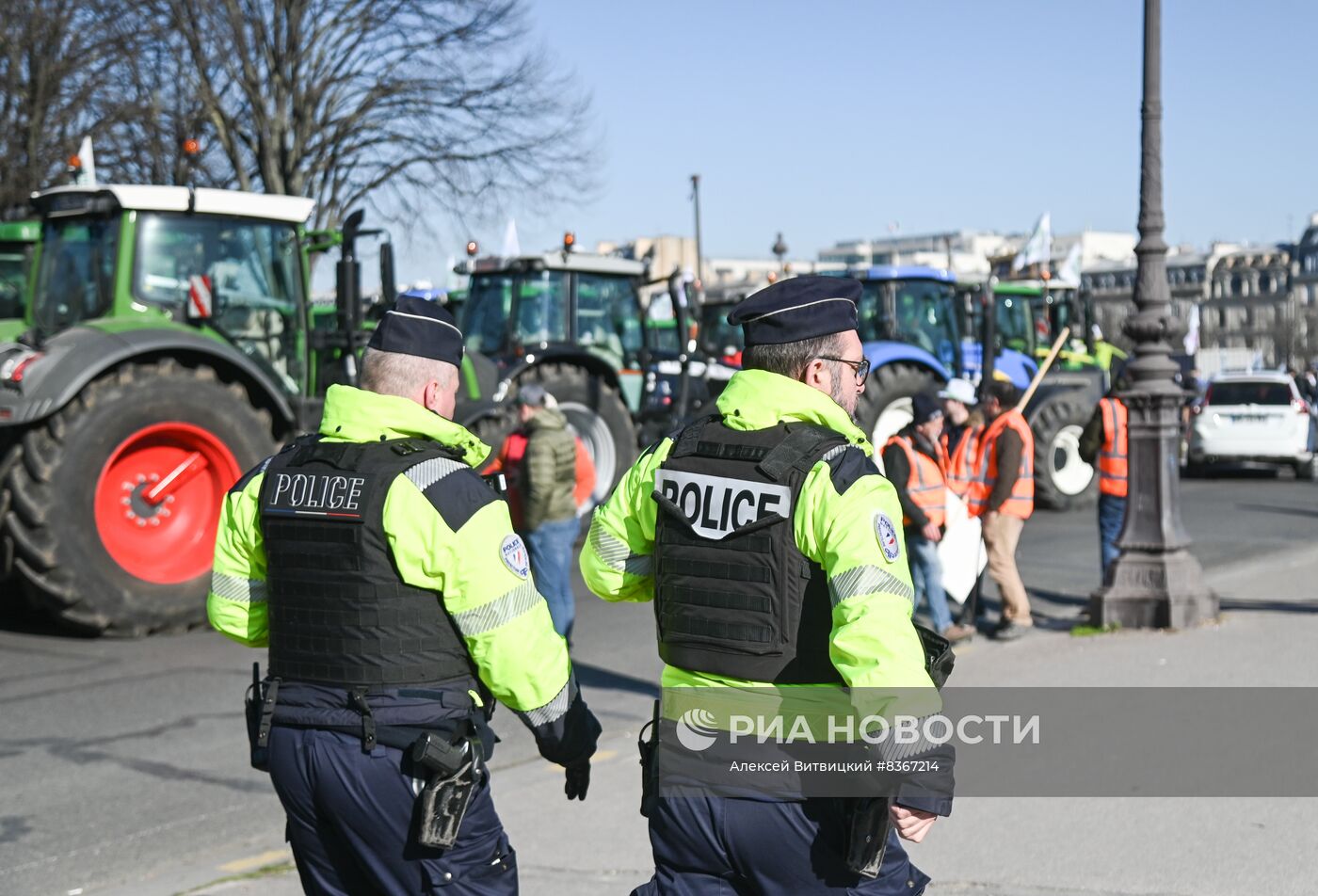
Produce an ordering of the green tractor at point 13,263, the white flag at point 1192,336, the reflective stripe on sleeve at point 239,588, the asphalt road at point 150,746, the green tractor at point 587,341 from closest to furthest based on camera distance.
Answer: the reflective stripe on sleeve at point 239,588 < the asphalt road at point 150,746 < the green tractor at point 13,263 < the green tractor at point 587,341 < the white flag at point 1192,336

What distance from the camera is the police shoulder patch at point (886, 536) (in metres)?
2.72

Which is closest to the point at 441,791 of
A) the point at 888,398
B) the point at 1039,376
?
the point at 1039,376

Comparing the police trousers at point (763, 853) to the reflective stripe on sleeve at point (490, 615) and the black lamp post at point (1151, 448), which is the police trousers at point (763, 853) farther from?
the black lamp post at point (1151, 448)

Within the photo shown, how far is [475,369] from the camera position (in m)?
11.9

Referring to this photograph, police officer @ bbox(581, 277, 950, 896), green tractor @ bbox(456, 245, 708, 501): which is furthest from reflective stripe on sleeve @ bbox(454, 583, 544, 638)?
green tractor @ bbox(456, 245, 708, 501)

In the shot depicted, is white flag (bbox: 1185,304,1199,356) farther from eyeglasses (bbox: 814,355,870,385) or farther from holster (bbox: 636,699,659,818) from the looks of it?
holster (bbox: 636,699,659,818)

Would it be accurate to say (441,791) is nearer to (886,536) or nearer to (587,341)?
(886,536)

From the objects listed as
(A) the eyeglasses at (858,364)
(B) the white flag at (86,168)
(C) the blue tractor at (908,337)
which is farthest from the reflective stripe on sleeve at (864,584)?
(C) the blue tractor at (908,337)

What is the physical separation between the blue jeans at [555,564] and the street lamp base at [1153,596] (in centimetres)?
323

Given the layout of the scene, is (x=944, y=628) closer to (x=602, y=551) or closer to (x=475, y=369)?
(x=475, y=369)

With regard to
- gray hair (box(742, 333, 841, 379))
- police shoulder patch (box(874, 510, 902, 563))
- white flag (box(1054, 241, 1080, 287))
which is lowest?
police shoulder patch (box(874, 510, 902, 563))

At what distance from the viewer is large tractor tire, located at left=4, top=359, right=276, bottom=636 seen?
353 inches

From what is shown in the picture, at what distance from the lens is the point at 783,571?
283 centimetres

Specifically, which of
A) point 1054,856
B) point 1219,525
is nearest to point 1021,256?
point 1219,525
